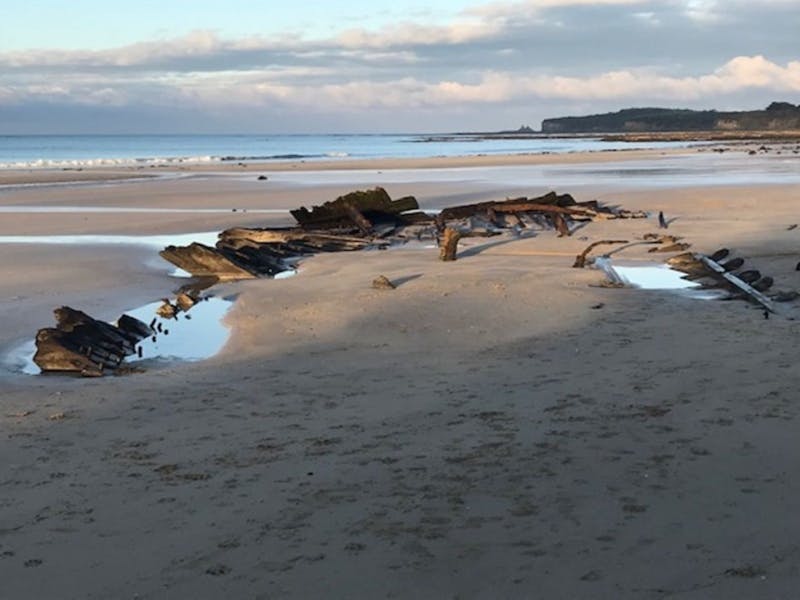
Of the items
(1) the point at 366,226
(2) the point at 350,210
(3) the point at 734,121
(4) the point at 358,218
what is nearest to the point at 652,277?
(1) the point at 366,226

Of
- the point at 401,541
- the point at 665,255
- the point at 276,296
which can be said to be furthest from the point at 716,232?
the point at 401,541

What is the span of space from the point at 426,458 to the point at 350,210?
43.2 ft

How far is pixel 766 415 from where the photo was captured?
587 cm

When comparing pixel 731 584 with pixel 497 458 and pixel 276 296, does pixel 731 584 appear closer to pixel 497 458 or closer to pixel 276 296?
pixel 497 458

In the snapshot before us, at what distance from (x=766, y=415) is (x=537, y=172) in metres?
36.2

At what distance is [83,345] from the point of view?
822 centimetres

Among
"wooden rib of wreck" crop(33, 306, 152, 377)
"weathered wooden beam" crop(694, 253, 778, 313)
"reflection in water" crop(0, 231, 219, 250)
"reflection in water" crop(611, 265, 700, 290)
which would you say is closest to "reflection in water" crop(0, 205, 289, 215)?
"reflection in water" crop(0, 231, 219, 250)

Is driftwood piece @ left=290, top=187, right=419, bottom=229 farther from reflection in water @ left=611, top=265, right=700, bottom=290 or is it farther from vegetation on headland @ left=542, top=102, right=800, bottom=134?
vegetation on headland @ left=542, top=102, right=800, bottom=134

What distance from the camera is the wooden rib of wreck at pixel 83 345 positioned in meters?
7.85

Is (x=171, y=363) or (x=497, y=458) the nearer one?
(x=497, y=458)

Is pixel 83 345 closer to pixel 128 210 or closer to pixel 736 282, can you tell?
pixel 736 282

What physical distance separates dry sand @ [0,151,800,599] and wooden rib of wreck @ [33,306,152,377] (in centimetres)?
29

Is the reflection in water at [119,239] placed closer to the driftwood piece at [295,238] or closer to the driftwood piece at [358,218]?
the driftwood piece at [295,238]

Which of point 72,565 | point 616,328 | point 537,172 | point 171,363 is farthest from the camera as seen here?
point 537,172
